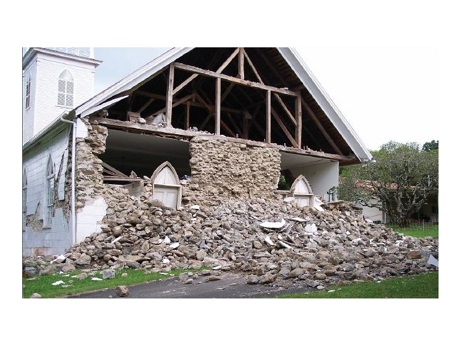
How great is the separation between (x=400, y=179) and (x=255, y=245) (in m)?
2.71

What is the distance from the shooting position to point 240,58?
11773 millimetres

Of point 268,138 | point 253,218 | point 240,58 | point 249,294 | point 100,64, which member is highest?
point 240,58

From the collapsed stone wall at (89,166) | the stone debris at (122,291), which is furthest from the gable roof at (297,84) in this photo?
the stone debris at (122,291)

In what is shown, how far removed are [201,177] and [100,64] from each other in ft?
11.2

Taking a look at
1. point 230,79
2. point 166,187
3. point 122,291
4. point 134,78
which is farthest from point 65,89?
point 122,291

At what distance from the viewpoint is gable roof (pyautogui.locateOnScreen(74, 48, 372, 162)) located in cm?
1016

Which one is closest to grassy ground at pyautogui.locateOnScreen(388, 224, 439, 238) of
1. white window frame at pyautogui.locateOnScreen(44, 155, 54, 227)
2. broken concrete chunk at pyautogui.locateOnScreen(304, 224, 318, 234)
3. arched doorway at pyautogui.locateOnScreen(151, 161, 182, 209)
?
broken concrete chunk at pyautogui.locateOnScreen(304, 224, 318, 234)

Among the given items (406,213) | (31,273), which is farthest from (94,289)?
(406,213)

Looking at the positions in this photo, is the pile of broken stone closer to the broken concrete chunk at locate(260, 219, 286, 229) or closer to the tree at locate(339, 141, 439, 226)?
the broken concrete chunk at locate(260, 219, 286, 229)

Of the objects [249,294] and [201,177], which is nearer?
[249,294]

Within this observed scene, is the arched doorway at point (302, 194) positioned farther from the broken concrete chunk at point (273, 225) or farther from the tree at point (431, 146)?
the tree at point (431, 146)

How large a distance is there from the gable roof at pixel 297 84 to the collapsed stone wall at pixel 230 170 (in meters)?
1.64

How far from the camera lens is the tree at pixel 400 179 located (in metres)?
7.83
